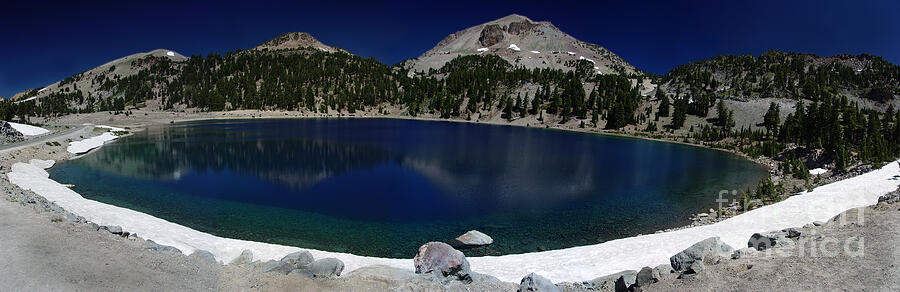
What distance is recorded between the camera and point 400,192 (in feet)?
71.6

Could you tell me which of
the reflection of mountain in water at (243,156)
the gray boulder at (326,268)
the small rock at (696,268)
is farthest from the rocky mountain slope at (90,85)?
the small rock at (696,268)

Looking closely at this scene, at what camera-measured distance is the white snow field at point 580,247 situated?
1080 centimetres

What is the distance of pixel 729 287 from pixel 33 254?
1365cm

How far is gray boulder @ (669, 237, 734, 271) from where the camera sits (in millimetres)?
8539

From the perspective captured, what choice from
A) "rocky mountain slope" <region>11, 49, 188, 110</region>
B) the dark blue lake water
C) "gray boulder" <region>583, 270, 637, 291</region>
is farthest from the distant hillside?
"rocky mountain slope" <region>11, 49, 188, 110</region>

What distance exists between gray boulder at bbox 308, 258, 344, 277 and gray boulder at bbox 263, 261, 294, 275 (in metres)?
0.46

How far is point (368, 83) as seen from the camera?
146 meters

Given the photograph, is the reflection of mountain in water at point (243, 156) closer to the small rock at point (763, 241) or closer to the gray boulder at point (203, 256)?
the gray boulder at point (203, 256)

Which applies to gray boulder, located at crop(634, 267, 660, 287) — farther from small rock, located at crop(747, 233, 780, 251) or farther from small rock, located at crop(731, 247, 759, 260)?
small rock, located at crop(747, 233, 780, 251)

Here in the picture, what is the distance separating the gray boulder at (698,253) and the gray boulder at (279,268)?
8.61 metres

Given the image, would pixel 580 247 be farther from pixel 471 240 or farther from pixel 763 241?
pixel 763 241

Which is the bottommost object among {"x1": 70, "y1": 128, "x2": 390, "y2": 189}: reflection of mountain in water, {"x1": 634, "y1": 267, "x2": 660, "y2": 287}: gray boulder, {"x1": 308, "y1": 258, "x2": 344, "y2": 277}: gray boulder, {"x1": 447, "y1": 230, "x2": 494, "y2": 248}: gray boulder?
{"x1": 447, "y1": 230, "x2": 494, "y2": 248}: gray boulder

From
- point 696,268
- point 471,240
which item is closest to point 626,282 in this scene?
point 696,268

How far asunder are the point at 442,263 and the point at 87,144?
47.2 meters
